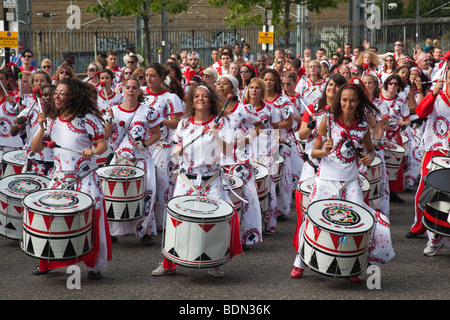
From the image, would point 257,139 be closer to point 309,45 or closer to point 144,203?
point 144,203

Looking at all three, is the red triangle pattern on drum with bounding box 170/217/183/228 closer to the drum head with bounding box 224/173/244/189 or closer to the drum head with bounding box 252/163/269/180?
the drum head with bounding box 224/173/244/189

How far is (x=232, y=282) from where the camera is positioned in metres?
6.41

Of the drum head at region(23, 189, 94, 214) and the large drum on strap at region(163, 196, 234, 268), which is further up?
the drum head at region(23, 189, 94, 214)

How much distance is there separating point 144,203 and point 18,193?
141cm

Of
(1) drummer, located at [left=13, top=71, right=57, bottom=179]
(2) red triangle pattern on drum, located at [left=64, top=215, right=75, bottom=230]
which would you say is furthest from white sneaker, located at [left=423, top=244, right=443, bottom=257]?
(1) drummer, located at [left=13, top=71, right=57, bottom=179]

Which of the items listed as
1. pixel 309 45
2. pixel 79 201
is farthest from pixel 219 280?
pixel 309 45

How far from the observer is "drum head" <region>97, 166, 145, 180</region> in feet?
24.9

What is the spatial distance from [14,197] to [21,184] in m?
0.17

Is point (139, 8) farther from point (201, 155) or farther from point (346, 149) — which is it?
point (346, 149)

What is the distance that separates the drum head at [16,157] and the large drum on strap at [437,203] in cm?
461

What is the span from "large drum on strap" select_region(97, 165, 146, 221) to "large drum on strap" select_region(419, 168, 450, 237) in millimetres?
2914

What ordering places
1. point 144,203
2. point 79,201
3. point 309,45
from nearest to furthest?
1. point 79,201
2. point 144,203
3. point 309,45

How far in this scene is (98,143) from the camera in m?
6.37

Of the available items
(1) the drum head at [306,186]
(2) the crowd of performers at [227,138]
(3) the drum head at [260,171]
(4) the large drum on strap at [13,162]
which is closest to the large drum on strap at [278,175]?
(2) the crowd of performers at [227,138]
